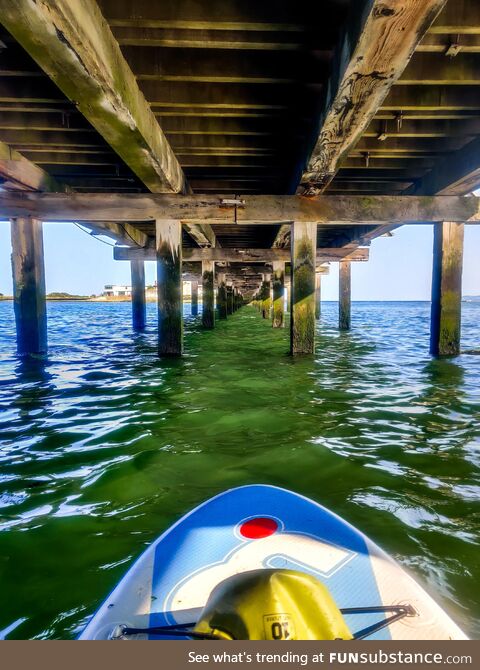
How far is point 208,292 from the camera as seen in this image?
1595 cm

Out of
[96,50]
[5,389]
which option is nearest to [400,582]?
[96,50]

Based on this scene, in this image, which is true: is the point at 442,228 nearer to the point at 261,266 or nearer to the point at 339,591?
the point at 339,591

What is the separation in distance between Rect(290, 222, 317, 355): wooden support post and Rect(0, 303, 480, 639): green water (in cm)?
167

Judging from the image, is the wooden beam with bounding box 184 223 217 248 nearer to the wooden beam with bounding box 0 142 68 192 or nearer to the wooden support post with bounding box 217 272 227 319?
the wooden beam with bounding box 0 142 68 192

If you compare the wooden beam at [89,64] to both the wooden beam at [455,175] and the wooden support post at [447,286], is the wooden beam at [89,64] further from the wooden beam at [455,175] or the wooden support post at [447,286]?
the wooden support post at [447,286]

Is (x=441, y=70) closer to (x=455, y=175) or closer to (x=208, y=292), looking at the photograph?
(x=455, y=175)

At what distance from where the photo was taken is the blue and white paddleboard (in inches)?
56.3

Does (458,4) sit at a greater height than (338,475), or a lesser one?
greater

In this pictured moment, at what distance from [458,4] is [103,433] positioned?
548 cm

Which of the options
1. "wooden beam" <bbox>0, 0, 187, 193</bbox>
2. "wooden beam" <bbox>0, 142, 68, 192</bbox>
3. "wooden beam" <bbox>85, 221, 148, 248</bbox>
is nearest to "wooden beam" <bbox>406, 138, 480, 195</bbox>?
"wooden beam" <bbox>0, 0, 187, 193</bbox>

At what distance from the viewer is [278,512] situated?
2.08 m

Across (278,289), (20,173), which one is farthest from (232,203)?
(278,289)

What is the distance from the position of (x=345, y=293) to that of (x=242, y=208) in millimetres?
10189

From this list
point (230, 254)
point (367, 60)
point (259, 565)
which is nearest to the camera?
point (259, 565)
